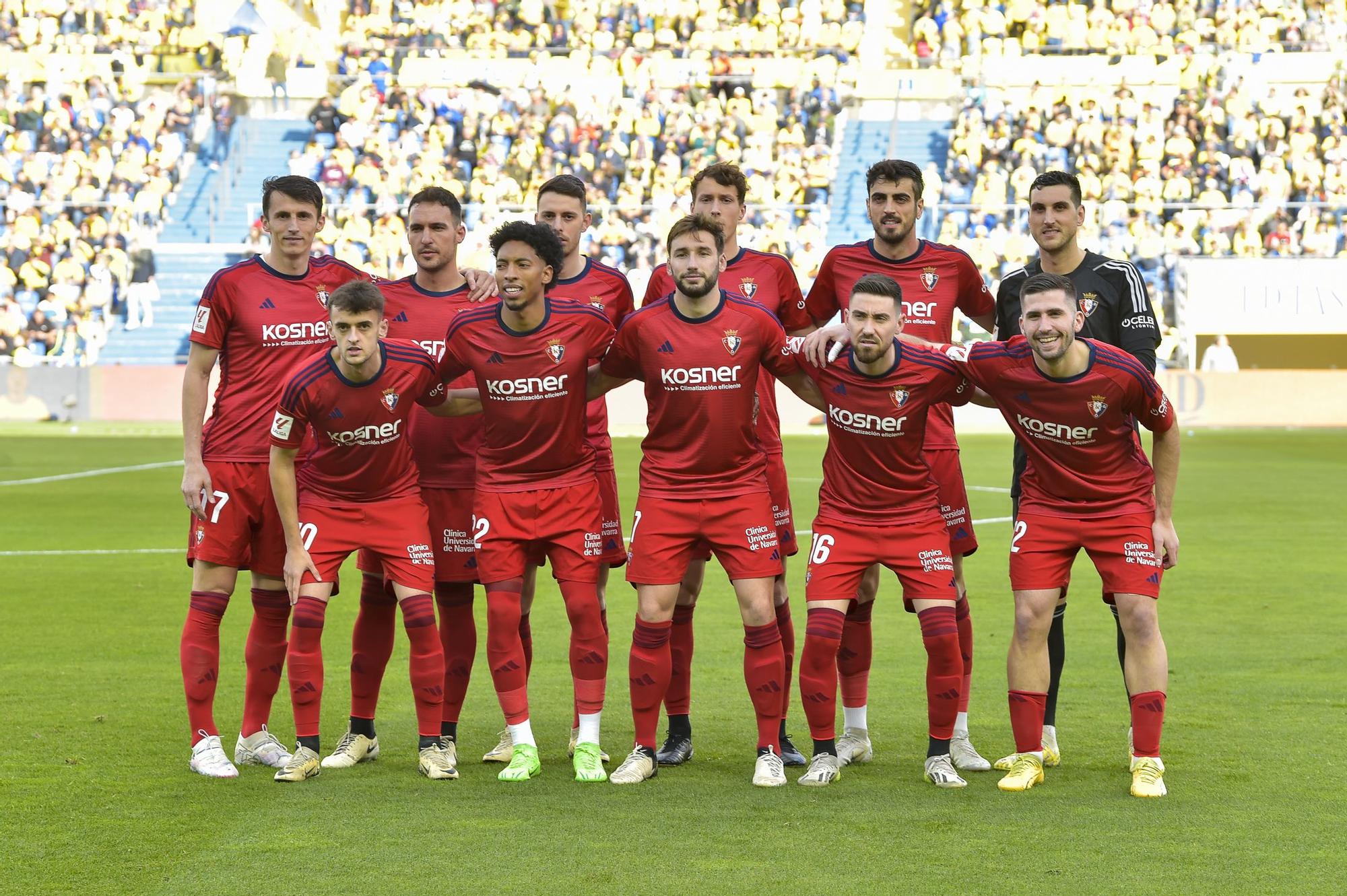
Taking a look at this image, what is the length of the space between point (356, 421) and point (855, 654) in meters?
2.30

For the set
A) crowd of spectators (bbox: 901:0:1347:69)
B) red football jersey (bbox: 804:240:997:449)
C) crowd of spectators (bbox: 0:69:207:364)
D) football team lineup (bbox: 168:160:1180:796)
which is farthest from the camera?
crowd of spectators (bbox: 901:0:1347:69)

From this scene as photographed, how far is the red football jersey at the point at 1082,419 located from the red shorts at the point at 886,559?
447 millimetres

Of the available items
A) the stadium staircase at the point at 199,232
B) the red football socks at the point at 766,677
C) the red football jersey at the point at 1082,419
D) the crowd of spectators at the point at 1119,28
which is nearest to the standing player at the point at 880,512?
the red football socks at the point at 766,677

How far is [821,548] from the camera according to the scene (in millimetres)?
6352

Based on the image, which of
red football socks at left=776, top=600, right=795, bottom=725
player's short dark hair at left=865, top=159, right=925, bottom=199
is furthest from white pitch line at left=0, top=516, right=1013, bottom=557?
player's short dark hair at left=865, top=159, right=925, bottom=199

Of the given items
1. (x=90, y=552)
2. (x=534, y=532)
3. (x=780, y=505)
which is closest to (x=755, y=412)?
(x=780, y=505)

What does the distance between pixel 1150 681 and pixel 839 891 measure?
201 cm

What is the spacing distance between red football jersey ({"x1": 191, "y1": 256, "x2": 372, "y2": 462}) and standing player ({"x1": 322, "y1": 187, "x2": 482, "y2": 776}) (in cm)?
35

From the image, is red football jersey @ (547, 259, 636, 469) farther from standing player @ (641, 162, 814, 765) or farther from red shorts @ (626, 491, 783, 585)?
red shorts @ (626, 491, 783, 585)

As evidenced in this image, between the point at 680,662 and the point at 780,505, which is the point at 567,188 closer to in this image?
the point at 780,505

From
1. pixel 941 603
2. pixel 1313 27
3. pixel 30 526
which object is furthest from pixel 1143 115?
pixel 941 603

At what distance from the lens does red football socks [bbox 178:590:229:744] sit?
6.39m

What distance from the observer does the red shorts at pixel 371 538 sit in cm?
638

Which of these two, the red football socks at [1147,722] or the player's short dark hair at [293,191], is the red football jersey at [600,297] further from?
the red football socks at [1147,722]
